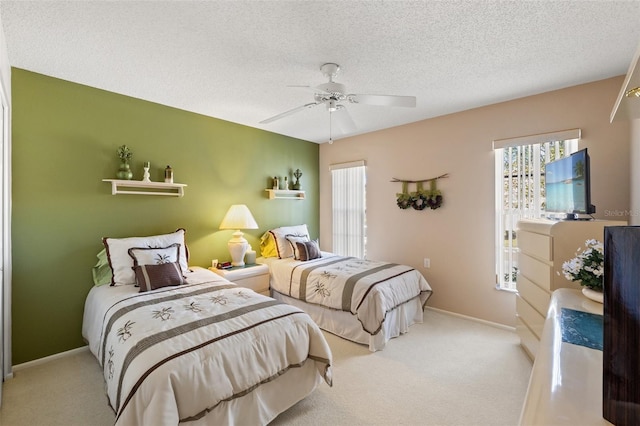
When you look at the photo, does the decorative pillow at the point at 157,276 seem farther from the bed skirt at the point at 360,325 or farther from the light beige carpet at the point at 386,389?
the bed skirt at the point at 360,325

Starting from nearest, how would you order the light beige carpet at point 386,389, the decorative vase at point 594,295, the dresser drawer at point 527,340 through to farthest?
the decorative vase at point 594,295 → the light beige carpet at point 386,389 → the dresser drawer at point 527,340

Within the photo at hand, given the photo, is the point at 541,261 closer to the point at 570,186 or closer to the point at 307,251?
the point at 570,186

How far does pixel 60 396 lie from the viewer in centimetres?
217

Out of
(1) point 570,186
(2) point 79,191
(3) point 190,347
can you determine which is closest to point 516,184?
(1) point 570,186

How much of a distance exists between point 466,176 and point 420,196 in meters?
0.63

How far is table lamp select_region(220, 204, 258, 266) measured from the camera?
3.78 metres

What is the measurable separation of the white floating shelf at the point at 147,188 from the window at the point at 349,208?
8.59 ft

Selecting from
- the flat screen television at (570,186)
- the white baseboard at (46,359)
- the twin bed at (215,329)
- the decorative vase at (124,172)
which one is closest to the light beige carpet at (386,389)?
the white baseboard at (46,359)

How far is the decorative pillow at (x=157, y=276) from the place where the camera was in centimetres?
255

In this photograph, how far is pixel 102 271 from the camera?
2854 millimetres

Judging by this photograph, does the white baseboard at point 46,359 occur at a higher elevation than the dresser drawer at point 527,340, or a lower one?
lower

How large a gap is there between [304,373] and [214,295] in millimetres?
983

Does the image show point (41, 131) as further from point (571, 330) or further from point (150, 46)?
A: point (571, 330)

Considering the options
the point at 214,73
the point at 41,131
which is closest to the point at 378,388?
the point at 214,73
